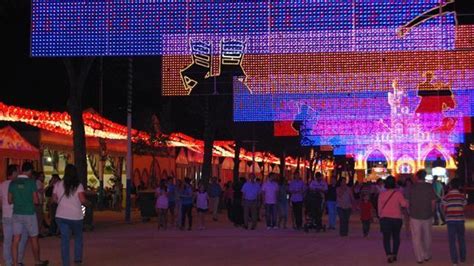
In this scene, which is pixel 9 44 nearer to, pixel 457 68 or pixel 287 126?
pixel 287 126

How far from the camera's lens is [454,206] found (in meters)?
14.4

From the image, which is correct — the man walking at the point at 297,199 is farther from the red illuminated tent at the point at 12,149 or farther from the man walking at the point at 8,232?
the man walking at the point at 8,232

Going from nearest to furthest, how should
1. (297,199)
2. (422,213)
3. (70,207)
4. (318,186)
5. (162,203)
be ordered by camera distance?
(70,207) → (422,213) → (297,199) → (318,186) → (162,203)

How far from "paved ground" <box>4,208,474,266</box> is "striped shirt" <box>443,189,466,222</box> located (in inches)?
33.0

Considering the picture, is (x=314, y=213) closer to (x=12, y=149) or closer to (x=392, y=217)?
(x=392, y=217)

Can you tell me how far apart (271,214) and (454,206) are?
1093 cm

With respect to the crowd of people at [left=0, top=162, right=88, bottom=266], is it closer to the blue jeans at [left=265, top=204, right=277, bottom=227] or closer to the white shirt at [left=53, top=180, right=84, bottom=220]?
the white shirt at [left=53, top=180, right=84, bottom=220]

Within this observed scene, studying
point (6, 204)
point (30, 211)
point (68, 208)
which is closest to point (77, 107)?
point (6, 204)

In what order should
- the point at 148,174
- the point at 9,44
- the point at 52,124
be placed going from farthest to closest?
the point at 148,174, the point at 9,44, the point at 52,124

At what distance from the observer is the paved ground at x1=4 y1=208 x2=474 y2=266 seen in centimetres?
1492

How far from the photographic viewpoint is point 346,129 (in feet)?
147

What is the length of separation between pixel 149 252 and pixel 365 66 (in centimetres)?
1023

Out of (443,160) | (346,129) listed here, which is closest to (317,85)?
(346,129)

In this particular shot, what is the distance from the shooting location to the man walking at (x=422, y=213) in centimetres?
1441
